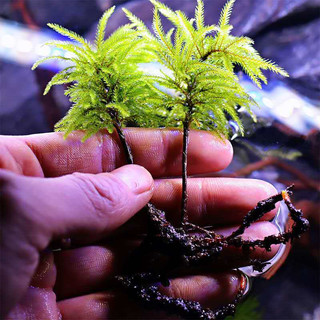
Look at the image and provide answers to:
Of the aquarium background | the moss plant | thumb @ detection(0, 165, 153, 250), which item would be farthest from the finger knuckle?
the aquarium background

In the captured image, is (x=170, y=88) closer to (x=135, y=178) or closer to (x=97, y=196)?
(x=135, y=178)

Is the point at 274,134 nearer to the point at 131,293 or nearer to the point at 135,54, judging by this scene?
the point at 135,54

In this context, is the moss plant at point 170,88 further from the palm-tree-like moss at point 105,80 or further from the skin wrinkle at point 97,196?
the skin wrinkle at point 97,196

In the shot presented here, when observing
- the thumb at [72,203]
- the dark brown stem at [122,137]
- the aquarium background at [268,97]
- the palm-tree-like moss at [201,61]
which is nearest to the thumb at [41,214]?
the thumb at [72,203]

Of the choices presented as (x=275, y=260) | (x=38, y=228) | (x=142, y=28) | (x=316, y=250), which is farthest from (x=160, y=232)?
(x=316, y=250)

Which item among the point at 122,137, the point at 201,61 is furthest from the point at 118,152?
the point at 201,61

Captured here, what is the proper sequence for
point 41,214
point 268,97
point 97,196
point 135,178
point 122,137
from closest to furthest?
point 41,214, point 97,196, point 135,178, point 122,137, point 268,97
